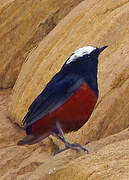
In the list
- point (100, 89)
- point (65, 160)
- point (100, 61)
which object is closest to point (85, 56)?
point (65, 160)

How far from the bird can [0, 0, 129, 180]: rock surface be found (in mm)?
445

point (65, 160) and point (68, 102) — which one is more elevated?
point (68, 102)

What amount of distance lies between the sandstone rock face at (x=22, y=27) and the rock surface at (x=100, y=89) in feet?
1.34

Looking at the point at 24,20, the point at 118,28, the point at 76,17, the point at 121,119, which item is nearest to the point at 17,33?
the point at 24,20

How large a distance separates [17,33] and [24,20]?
15.7 inches

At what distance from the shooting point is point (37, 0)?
13.1m

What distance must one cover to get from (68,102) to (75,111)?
0.19 meters

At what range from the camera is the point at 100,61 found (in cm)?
1009

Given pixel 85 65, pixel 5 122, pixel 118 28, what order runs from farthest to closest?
pixel 5 122
pixel 118 28
pixel 85 65

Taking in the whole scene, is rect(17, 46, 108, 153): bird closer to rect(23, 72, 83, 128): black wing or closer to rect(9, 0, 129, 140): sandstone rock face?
rect(23, 72, 83, 128): black wing

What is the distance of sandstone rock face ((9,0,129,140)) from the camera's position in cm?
927

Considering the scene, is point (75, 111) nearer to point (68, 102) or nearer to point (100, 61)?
point (68, 102)

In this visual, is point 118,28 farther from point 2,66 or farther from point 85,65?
point 2,66

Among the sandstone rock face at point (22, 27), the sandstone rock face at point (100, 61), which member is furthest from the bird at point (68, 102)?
the sandstone rock face at point (22, 27)
